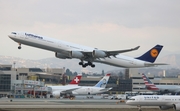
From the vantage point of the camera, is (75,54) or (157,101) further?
(75,54)

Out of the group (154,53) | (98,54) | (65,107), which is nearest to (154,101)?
(65,107)

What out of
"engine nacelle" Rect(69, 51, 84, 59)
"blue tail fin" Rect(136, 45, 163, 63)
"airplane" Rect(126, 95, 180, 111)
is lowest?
"airplane" Rect(126, 95, 180, 111)

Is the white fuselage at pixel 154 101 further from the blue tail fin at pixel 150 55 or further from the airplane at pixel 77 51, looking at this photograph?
the blue tail fin at pixel 150 55

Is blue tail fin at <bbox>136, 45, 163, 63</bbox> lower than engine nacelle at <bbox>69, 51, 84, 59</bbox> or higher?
higher

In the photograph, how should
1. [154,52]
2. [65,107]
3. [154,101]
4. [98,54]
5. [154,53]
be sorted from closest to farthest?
[154,101] → [65,107] → [98,54] → [154,53] → [154,52]

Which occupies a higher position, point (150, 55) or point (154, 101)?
point (150, 55)

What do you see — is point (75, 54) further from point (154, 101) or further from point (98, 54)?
point (154, 101)

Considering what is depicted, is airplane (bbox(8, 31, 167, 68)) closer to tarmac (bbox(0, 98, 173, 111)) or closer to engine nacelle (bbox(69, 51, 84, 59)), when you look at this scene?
engine nacelle (bbox(69, 51, 84, 59))

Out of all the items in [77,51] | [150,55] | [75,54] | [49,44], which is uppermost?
[49,44]

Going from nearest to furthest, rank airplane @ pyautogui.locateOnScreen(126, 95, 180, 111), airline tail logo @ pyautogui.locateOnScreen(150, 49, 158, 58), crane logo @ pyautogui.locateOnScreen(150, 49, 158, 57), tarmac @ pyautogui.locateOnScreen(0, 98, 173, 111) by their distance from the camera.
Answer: tarmac @ pyautogui.locateOnScreen(0, 98, 173, 111) → airplane @ pyautogui.locateOnScreen(126, 95, 180, 111) → airline tail logo @ pyautogui.locateOnScreen(150, 49, 158, 58) → crane logo @ pyautogui.locateOnScreen(150, 49, 158, 57)

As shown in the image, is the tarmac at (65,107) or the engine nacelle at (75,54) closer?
the tarmac at (65,107)

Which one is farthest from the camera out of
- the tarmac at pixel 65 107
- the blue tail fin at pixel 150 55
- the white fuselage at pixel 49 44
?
the blue tail fin at pixel 150 55

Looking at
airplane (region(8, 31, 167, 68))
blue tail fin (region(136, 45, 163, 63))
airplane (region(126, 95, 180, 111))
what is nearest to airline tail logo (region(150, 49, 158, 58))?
blue tail fin (region(136, 45, 163, 63))

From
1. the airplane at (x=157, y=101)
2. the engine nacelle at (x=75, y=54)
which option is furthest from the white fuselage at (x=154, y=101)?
the engine nacelle at (x=75, y=54)
